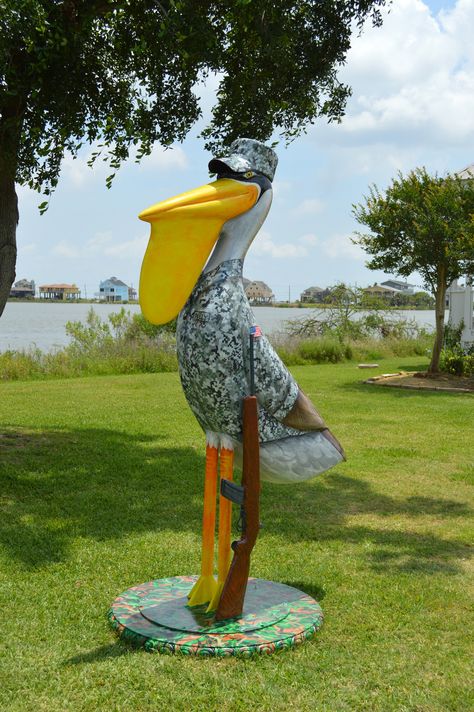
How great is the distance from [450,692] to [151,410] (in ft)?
28.6

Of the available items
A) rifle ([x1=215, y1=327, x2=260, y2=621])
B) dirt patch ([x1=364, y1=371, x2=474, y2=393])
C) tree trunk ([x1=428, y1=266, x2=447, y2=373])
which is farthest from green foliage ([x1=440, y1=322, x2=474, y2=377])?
rifle ([x1=215, y1=327, x2=260, y2=621])

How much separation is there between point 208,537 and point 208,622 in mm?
445

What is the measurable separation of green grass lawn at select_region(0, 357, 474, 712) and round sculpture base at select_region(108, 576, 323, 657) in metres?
0.07

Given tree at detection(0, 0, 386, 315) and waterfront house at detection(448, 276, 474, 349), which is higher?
tree at detection(0, 0, 386, 315)

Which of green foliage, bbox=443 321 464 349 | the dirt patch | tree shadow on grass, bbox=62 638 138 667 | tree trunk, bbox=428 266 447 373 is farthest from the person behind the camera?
green foliage, bbox=443 321 464 349

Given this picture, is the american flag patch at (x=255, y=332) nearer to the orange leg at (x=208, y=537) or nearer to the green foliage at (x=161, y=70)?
the orange leg at (x=208, y=537)

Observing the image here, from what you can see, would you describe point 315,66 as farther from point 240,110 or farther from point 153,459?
point 153,459

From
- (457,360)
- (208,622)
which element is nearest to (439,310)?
(457,360)

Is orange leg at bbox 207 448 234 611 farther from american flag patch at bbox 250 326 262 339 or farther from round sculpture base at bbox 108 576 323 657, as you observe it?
american flag patch at bbox 250 326 262 339

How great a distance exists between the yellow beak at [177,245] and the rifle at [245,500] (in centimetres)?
49

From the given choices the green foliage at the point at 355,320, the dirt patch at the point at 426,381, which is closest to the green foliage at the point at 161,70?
the dirt patch at the point at 426,381

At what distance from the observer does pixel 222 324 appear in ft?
12.5

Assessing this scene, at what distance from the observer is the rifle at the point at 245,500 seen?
378 centimetres

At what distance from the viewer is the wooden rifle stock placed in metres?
3.77
